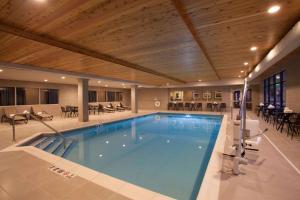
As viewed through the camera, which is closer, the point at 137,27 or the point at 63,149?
the point at 137,27

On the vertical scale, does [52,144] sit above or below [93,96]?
→ below

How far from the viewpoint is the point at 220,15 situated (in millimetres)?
2666

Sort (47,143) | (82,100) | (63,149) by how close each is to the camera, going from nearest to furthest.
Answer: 1. (63,149)
2. (47,143)
3. (82,100)

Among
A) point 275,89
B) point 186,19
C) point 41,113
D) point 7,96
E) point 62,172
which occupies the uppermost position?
point 186,19

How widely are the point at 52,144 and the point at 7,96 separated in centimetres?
671

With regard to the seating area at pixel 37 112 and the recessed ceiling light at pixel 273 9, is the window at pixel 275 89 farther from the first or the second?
the seating area at pixel 37 112

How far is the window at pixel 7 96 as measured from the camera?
8.99m

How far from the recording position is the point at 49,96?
36.6ft

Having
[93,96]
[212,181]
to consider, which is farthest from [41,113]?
[212,181]

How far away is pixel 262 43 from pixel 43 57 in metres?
6.12

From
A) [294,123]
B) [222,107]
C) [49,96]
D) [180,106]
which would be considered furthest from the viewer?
[180,106]

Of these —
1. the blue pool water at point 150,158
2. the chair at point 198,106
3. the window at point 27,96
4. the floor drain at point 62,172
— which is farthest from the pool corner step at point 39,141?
the chair at point 198,106

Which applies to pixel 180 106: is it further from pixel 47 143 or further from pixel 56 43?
pixel 56 43

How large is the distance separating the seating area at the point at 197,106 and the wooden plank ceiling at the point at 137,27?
32.0ft
